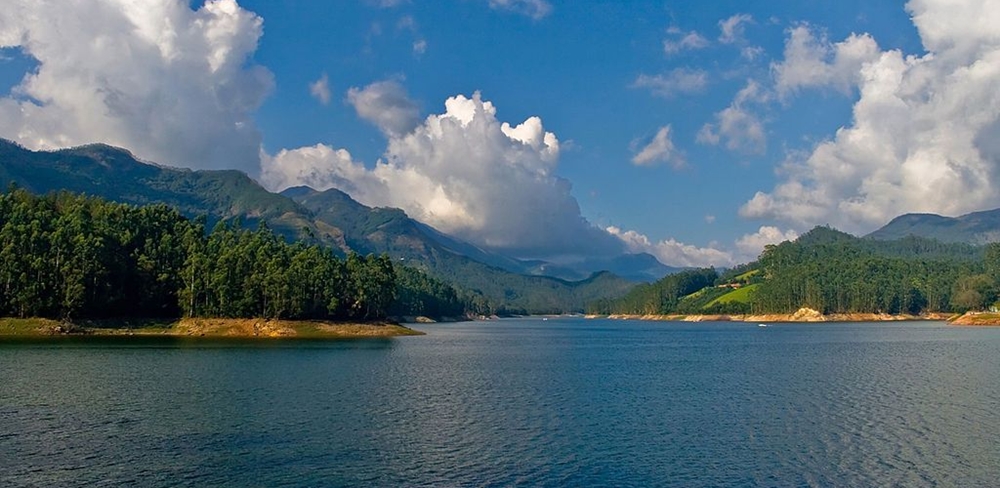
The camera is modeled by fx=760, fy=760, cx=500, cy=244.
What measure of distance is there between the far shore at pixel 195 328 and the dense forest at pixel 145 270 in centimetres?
321

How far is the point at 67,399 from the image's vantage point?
49938 mm

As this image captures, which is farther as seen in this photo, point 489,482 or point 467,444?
point 467,444

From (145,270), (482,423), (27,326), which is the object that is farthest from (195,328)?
(482,423)

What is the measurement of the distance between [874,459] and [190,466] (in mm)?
32222

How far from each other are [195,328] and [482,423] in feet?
318

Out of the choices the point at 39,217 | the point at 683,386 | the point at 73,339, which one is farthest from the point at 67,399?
the point at 39,217

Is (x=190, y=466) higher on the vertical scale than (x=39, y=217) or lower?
lower

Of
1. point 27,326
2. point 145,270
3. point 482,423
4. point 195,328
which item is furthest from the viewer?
point 145,270

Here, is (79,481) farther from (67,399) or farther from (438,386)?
(438,386)

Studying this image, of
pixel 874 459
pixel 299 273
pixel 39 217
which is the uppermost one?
pixel 39 217

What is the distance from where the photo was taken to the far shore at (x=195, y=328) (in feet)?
376

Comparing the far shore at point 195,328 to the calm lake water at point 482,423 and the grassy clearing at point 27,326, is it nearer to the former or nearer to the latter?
the grassy clearing at point 27,326

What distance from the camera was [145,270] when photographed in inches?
5340

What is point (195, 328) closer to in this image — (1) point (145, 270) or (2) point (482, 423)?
(1) point (145, 270)
